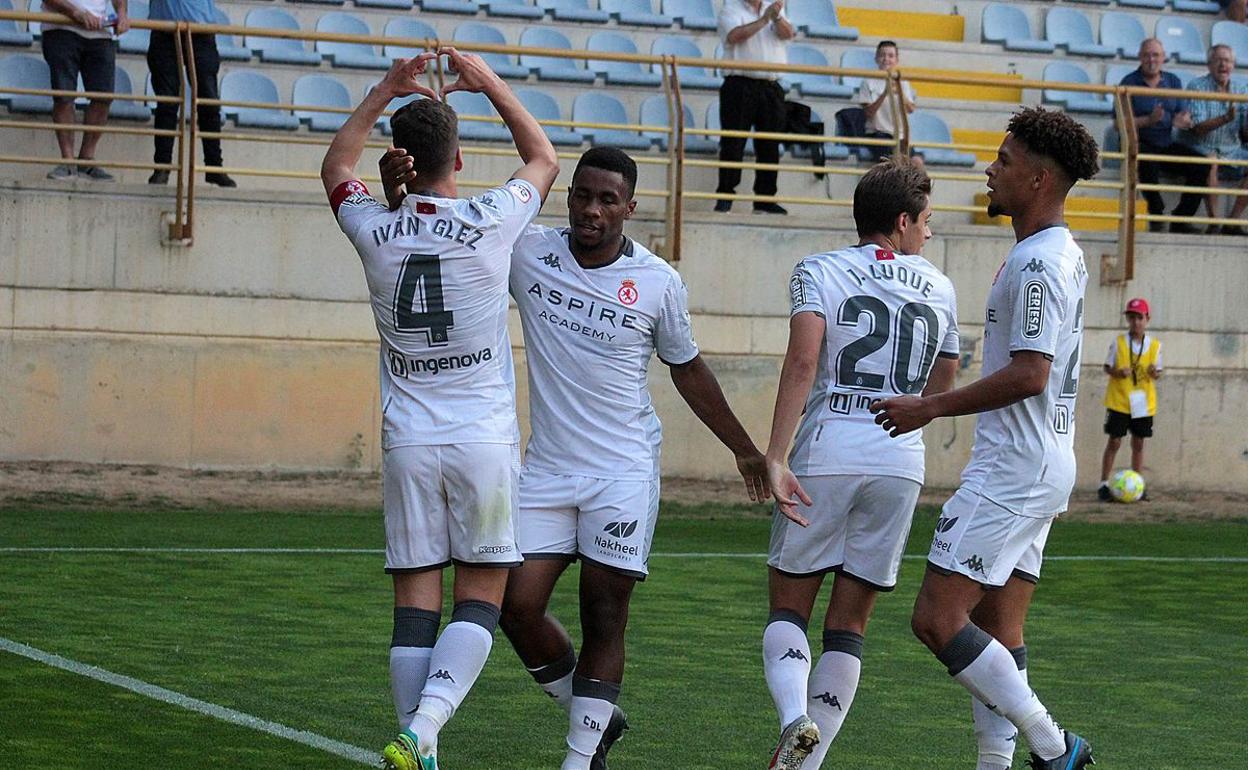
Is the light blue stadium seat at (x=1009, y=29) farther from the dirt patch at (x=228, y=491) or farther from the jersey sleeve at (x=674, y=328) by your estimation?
the jersey sleeve at (x=674, y=328)

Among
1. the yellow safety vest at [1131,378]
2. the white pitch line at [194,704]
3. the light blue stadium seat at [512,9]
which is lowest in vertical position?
the white pitch line at [194,704]

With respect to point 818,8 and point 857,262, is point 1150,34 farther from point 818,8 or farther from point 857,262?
point 857,262

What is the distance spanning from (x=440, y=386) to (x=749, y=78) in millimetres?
11231

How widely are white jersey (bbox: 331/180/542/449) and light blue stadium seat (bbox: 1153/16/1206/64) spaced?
16944mm

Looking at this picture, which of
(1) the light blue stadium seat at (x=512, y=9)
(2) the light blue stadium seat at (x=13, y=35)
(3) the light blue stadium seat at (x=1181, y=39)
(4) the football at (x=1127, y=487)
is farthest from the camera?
(3) the light blue stadium seat at (x=1181, y=39)

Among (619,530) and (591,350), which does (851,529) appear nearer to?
(619,530)

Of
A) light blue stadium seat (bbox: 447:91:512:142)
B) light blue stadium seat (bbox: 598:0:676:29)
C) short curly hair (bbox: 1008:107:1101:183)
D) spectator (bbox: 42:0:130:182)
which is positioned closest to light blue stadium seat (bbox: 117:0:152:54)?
spectator (bbox: 42:0:130:182)

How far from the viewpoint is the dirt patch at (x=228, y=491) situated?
13.7m

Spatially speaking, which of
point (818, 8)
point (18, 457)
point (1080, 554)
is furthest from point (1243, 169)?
point (18, 457)

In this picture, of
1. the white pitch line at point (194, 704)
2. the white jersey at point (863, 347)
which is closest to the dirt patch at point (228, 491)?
the white pitch line at point (194, 704)

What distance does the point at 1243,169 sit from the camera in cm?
1838

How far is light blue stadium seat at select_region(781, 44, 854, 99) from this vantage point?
60.1 feet

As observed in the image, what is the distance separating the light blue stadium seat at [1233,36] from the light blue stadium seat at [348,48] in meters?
10.1

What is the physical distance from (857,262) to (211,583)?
5.57 metres
